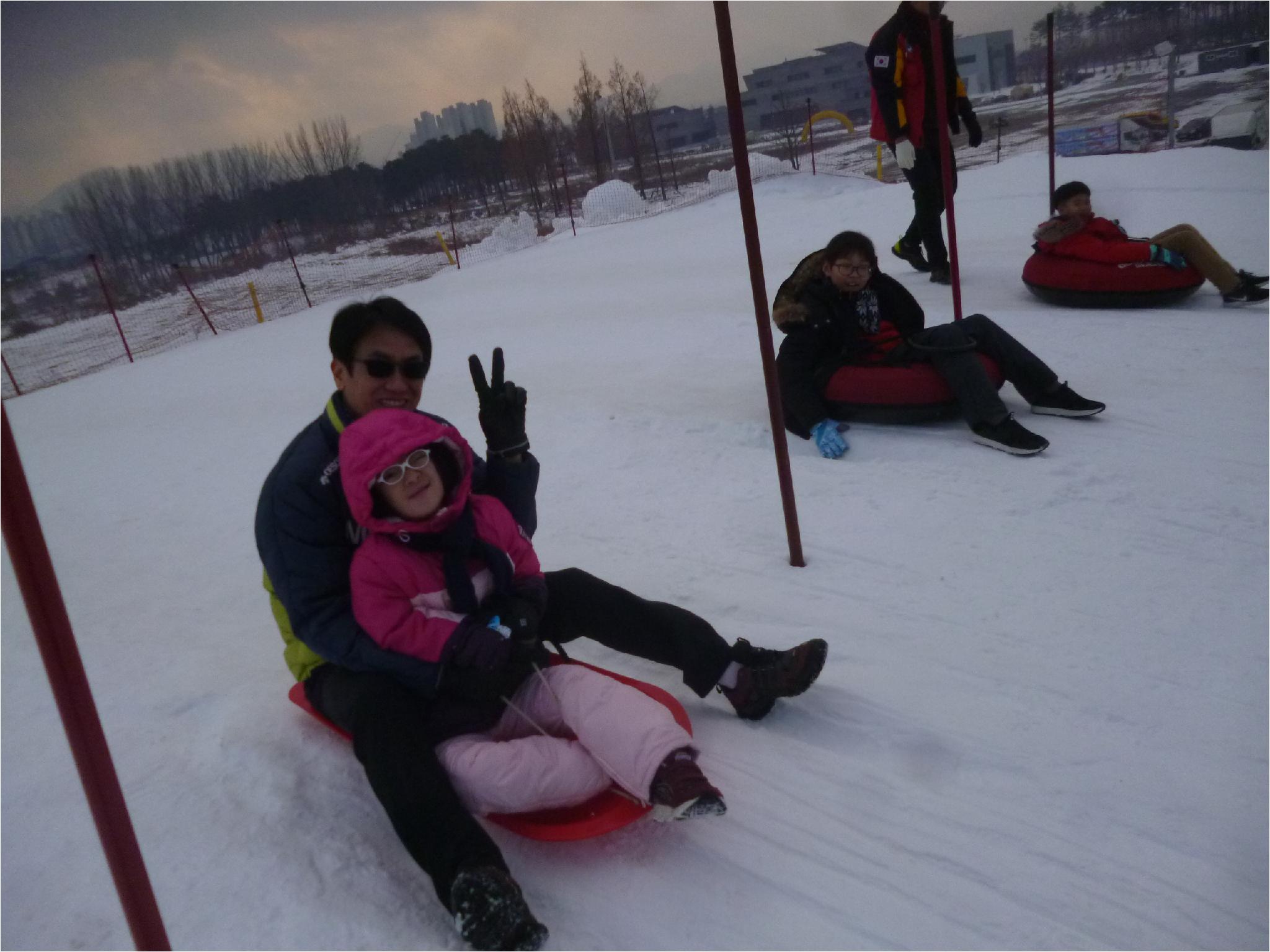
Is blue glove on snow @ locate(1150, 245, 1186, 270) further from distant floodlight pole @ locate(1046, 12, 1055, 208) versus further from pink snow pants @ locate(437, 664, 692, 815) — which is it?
pink snow pants @ locate(437, 664, 692, 815)

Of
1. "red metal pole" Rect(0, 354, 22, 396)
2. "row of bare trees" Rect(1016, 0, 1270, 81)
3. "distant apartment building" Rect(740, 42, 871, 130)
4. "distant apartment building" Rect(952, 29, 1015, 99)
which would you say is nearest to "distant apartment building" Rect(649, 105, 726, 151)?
"distant apartment building" Rect(740, 42, 871, 130)

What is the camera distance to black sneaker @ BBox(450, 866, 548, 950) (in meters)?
1.53

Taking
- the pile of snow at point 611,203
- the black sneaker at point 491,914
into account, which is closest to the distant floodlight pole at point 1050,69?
the black sneaker at point 491,914

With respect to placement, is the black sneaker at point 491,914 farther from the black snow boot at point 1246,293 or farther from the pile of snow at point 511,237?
the pile of snow at point 511,237

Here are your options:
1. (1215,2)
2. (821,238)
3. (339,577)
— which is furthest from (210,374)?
(1215,2)

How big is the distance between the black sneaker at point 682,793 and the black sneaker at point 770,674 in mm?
459

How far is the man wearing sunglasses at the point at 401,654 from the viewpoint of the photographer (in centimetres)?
166

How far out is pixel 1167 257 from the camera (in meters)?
5.13

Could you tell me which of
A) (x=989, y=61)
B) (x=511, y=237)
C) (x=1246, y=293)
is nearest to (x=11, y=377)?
(x=511, y=237)

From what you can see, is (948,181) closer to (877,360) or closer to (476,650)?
(877,360)

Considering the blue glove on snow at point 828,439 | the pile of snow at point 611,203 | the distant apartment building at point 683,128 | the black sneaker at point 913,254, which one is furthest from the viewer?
the distant apartment building at point 683,128

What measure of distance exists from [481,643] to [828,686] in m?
1.01

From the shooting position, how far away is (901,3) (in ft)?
19.3

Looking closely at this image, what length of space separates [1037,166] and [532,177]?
1816 centimetres
